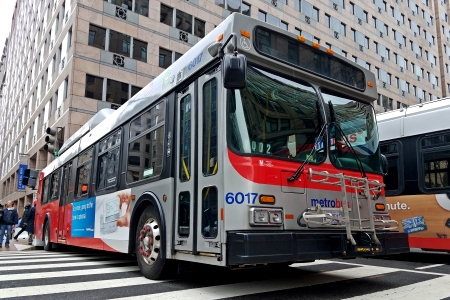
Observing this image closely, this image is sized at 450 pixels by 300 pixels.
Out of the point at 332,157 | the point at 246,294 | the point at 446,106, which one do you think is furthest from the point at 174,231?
the point at 446,106

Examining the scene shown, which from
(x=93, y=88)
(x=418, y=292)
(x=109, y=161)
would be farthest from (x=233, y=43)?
(x=93, y=88)

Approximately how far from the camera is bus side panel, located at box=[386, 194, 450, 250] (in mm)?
7961

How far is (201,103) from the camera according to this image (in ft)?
17.2

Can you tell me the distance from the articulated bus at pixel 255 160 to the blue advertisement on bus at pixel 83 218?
1957mm

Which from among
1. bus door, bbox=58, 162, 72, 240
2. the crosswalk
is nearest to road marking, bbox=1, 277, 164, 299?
the crosswalk

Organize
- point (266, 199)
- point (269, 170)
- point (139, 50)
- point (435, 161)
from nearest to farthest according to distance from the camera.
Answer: point (266, 199)
point (269, 170)
point (435, 161)
point (139, 50)

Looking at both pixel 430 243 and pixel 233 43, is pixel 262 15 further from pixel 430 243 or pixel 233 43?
pixel 233 43

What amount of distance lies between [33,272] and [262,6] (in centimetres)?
2876

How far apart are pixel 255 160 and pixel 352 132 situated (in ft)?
6.09

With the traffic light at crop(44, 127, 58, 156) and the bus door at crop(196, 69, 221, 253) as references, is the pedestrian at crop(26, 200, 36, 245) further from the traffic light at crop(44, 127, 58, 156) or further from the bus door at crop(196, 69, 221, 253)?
the bus door at crop(196, 69, 221, 253)

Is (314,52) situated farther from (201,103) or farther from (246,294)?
(246,294)

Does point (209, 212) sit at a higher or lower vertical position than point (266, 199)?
lower

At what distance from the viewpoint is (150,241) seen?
19.2 feet

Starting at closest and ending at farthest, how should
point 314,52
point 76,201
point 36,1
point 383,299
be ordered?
1. point 383,299
2. point 314,52
3. point 76,201
4. point 36,1
